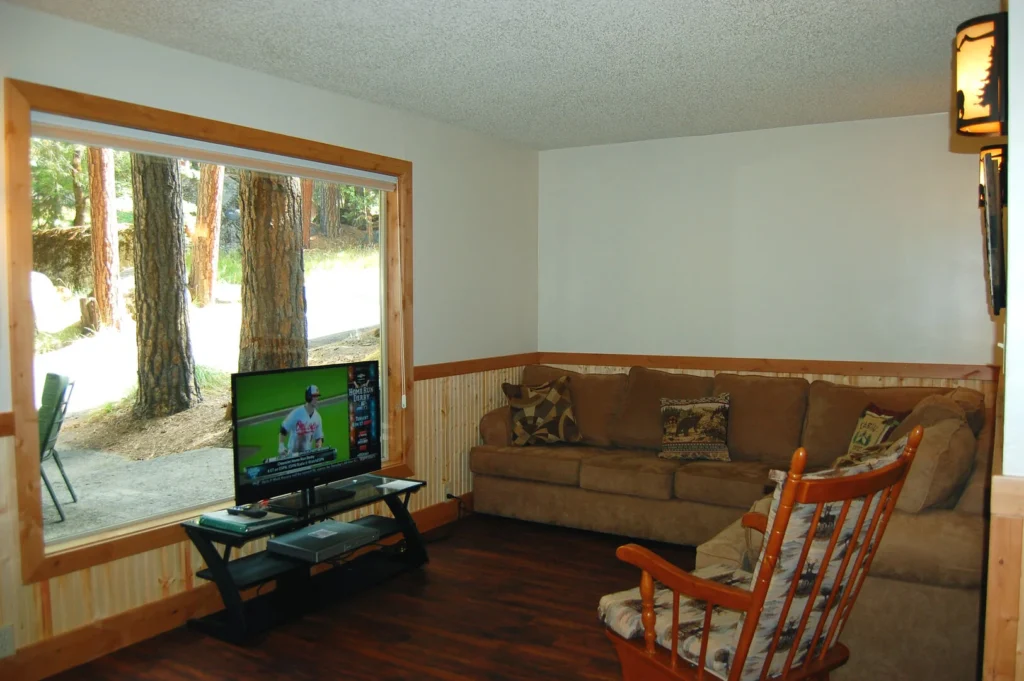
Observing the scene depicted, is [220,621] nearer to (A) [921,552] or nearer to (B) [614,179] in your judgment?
(A) [921,552]

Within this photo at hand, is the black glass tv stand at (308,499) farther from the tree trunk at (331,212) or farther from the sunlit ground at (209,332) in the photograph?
the tree trunk at (331,212)

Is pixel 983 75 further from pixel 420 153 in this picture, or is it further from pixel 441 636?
pixel 420 153

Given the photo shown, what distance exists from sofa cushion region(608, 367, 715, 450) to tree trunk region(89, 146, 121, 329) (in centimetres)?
321

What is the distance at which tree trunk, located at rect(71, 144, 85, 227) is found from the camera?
3320 millimetres

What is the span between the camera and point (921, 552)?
9.39ft

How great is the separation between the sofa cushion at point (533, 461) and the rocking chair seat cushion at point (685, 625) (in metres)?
2.40

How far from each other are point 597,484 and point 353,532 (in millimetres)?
1671

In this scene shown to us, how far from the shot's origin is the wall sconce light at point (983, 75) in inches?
89.9

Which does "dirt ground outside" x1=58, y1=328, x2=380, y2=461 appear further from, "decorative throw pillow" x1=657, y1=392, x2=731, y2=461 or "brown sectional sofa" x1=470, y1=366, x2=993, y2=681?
"decorative throw pillow" x1=657, y1=392, x2=731, y2=461

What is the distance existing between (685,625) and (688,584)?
242 millimetres

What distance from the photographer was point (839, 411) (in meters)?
4.66

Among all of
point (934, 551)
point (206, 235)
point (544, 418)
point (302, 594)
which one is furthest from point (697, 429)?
point (206, 235)

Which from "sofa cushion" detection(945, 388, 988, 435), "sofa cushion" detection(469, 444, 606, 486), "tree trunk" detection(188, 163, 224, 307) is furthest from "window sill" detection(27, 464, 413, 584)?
"sofa cushion" detection(945, 388, 988, 435)

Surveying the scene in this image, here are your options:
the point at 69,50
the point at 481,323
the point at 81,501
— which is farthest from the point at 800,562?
the point at 481,323
